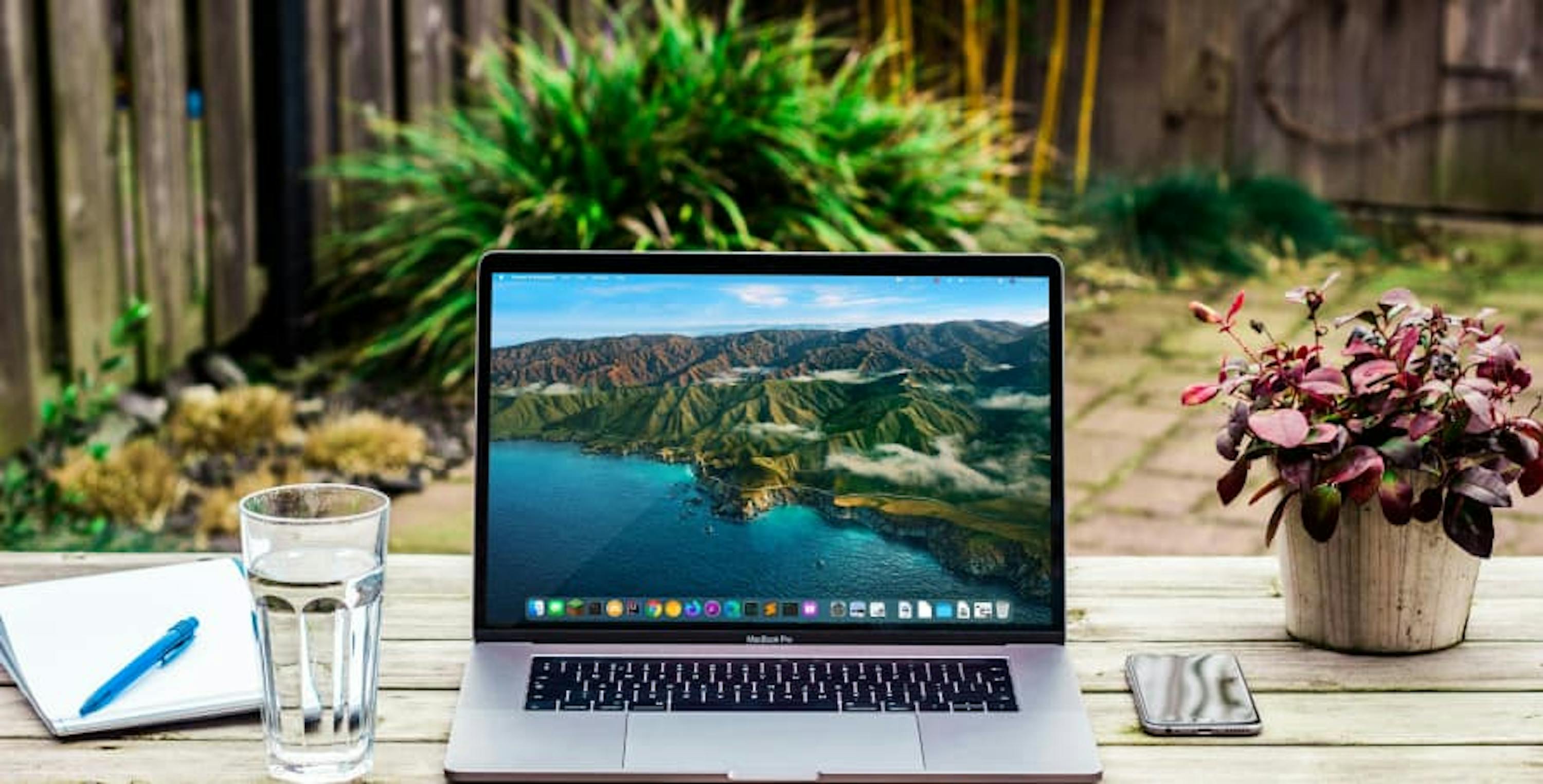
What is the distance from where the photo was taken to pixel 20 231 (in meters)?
3.25

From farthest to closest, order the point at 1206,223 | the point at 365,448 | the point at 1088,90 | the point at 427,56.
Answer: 1. the point at 1088,90
2. the point at 1206,223
3. the point at 427,56
4. the point at 365,448

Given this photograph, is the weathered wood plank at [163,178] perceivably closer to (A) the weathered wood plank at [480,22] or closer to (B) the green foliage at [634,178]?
(B) the green foliage at [634,178]

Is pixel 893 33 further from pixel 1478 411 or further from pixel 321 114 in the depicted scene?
pixel 1478 411

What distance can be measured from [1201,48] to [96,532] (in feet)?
14.6

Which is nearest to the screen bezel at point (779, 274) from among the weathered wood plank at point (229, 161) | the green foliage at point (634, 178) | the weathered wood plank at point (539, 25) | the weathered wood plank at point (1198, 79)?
the green foliage at point (634, 178)

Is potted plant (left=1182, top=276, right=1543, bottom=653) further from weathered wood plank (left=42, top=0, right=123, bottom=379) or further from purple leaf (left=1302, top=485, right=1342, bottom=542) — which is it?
weathered wood plank (left=42, top=0, right=123, bottom=379)

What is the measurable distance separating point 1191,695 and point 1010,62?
4.66 metres

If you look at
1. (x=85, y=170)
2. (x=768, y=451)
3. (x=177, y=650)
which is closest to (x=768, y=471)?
(x=768, y=451)

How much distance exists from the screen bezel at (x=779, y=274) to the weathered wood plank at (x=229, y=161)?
275 cm

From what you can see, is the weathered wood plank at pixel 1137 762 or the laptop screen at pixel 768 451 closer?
the weathered wood plank at pixel 1137 762

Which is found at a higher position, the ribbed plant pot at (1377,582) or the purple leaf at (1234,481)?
the purple leaf at (1234,481)

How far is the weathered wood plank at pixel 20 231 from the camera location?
3203 millimetres

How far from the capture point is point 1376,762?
51.3 inches

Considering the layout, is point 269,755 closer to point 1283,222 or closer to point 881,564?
point 881,564
